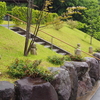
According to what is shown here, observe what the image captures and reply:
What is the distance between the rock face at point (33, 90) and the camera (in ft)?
21.1

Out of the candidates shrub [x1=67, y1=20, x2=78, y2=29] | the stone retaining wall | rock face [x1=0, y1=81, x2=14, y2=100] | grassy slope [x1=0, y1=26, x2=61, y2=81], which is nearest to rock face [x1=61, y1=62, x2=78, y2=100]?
the stone retaining wall

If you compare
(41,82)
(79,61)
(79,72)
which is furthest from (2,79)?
(79,61)

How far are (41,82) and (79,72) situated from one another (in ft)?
13.3

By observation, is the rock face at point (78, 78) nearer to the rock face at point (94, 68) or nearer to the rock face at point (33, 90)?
the rock face at point (94, 68)

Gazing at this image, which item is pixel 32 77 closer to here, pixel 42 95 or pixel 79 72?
pixel 42 95

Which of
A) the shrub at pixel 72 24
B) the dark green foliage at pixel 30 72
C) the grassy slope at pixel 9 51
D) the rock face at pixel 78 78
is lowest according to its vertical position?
the shrub at pixel 72 24

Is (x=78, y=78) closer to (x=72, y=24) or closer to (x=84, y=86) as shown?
(x=84, y=86)

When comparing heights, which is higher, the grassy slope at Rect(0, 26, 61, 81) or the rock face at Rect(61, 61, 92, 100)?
the grassy slope at Rect(0, 26, 61, 81)

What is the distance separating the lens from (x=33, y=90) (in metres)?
6.50

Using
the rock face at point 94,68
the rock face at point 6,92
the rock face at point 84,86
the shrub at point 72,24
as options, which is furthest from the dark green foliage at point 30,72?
the shrub at point 72,24

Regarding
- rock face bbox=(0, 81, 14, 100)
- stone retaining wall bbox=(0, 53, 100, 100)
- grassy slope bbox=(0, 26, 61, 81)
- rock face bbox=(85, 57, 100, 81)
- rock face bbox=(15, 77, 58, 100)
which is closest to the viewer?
Answer: rock face bbox=(0, 81, 14, 100)

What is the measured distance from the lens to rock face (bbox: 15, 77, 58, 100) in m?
6.43

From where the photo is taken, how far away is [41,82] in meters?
6.89

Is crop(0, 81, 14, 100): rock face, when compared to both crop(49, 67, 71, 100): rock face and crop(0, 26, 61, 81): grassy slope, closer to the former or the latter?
crop(0, 26, 61, 81): grassy slope
